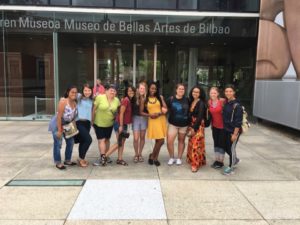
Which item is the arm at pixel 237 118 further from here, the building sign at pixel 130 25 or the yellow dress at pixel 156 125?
the building sign at pixel 130 25

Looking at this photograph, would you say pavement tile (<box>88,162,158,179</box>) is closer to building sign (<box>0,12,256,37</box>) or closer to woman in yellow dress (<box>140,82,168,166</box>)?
woman in yellow dress (<box>140,82,168,166</box>)

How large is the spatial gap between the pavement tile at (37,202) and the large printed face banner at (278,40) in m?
7.64

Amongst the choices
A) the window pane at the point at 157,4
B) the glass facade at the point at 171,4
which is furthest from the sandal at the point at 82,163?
the window pane at the point at 157,4

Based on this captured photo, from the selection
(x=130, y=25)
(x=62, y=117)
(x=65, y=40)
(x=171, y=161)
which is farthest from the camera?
(x=65, y=40)

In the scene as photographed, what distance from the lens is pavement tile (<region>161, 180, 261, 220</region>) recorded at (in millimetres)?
3934

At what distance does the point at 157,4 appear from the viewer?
11.5 metres

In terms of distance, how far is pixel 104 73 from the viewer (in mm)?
14773

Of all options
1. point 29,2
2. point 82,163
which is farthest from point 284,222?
point 29,2

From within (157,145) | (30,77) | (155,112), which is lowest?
(157,145)

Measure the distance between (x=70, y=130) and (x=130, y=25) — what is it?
273 inches

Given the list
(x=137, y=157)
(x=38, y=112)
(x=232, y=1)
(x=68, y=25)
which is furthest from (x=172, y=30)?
(x=137, y=157)

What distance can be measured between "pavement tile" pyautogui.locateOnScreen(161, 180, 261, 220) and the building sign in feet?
25.1

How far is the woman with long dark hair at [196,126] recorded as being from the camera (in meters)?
5.62

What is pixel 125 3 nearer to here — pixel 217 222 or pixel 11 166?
pixel 11 166
